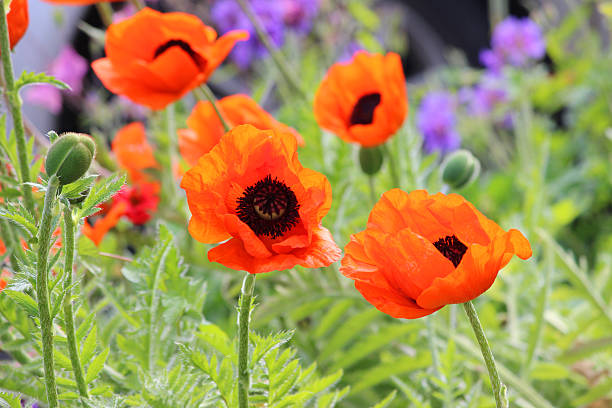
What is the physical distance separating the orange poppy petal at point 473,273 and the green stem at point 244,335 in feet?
0.21

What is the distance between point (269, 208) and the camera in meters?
0.27

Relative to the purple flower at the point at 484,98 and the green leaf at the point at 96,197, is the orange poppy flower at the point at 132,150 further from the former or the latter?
the purple flower at the point at 484,98

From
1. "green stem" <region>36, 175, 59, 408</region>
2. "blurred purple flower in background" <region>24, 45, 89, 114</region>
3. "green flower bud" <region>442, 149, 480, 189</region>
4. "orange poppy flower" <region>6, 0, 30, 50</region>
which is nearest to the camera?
"green stem" <region>36, 175, 59, 408</region>

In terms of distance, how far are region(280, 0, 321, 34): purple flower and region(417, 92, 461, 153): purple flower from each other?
30cm

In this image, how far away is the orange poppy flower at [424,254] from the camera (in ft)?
0.78

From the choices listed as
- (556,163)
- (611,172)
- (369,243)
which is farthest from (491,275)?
(556,163)

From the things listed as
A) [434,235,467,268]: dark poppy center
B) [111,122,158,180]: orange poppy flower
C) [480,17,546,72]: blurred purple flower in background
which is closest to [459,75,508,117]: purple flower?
[480,17,546,72]: blurred purple flower in background

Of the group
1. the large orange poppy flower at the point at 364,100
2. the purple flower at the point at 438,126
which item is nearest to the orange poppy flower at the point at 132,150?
the large orange poppy flower at the point at 364,100

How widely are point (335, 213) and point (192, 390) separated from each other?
260 millimetres

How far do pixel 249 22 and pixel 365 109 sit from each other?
2.08 ft

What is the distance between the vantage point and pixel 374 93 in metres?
0.48

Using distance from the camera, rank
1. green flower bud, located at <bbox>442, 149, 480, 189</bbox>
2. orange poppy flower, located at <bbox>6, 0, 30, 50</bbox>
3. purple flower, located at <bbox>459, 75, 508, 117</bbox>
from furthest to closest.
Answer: purple flower, located at <bbox>459, 75, 508, 117</bbox>
green flower bud, located at <bbox>442, 149, 480, 189</bbox>
orange poppy flower, located at <bbox>6, 0, 30, 50</bbox>

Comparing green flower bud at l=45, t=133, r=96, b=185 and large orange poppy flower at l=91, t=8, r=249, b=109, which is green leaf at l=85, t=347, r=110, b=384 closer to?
green flower bud at l=45, t=133, r=96, b=185

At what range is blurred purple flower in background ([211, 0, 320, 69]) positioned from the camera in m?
1.06
